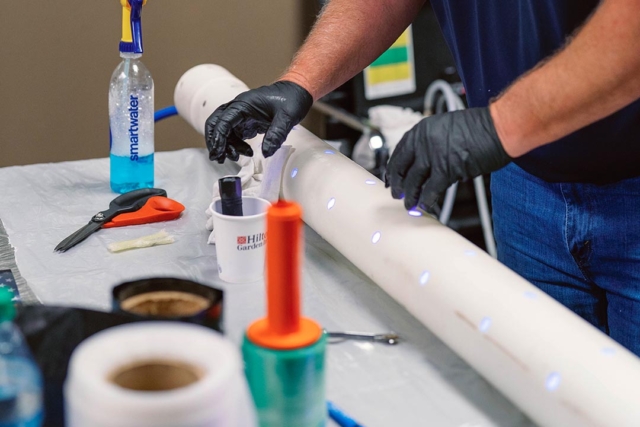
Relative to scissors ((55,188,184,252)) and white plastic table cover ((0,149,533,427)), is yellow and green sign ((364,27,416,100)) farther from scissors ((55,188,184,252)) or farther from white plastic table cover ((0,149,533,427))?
scissors ((55,188,184,252))

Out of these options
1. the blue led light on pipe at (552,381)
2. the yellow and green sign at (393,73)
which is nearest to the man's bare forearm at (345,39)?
the blue led light on pipe at (552,381)

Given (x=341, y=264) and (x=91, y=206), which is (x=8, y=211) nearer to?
(x=91, y=206)

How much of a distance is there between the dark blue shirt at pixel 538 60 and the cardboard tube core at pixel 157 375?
2.66ft

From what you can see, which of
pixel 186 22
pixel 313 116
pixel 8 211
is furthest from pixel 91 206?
pixel 313 116

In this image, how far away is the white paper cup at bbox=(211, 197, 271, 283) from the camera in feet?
3.43

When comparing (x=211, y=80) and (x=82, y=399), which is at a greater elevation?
(x=211, y=80)

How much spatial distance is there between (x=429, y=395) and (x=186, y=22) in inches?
79.6

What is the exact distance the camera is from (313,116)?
297cm

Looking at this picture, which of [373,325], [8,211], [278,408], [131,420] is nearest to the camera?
[131,420]

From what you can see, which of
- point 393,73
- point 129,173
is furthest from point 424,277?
point 393,73

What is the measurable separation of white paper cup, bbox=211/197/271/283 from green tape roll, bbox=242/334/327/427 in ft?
1.28

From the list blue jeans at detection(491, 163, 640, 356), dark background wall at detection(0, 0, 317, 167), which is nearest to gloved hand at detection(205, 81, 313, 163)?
blue jeans at detection(491, 163, 640, 356)

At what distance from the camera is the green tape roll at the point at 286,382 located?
642 mm

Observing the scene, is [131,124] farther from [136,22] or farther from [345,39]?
[345,39]
